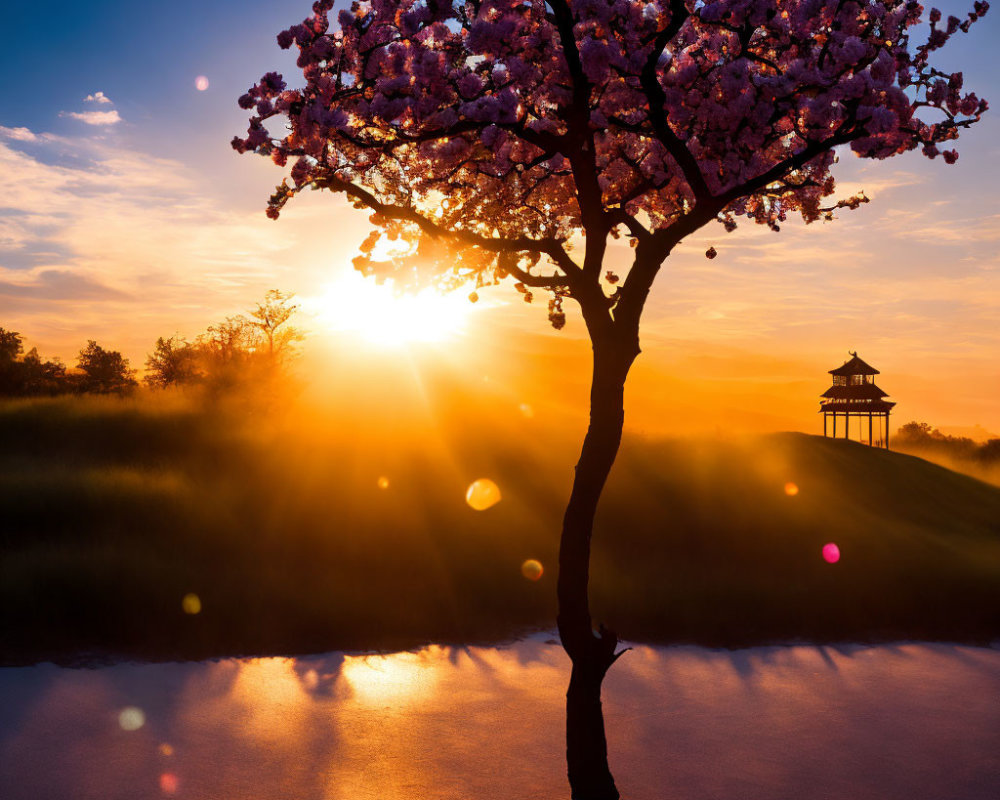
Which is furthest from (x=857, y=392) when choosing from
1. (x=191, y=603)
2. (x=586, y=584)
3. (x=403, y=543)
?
(x=586, y=584)

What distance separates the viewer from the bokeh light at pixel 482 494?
26.9 m

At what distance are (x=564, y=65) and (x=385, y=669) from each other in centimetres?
1155

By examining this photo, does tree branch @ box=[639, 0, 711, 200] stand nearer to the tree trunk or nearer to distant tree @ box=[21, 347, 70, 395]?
the tree trunk

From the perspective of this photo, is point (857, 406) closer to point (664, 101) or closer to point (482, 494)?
point (482, 494)

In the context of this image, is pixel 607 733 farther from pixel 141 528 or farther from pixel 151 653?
pixel 141 528

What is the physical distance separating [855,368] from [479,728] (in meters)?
48.9

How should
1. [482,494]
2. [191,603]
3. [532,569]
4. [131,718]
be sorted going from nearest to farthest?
[131,718] < [191,603] < [532,569] < [482,494]

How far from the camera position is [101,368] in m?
64.9

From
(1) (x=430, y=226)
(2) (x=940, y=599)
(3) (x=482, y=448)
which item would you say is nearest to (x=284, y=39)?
(1) (x=430, y=226)

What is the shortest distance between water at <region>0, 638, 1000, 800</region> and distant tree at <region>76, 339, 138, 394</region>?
5155 centimetres

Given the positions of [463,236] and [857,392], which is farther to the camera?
[857,392]

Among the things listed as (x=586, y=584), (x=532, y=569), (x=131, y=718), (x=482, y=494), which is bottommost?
(x=131, y=718)

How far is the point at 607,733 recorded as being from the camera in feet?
42.3

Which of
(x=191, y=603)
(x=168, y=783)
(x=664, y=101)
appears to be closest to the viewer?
(x=664, y=101)
